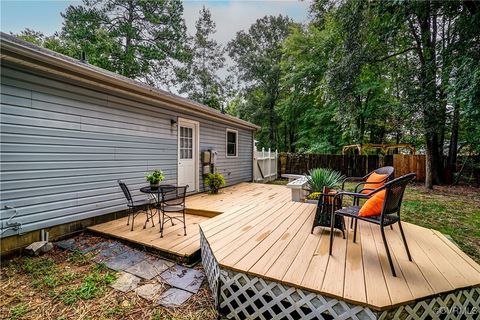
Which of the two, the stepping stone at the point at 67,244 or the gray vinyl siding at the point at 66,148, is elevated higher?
the gray vinyl siding at the point at 66,148

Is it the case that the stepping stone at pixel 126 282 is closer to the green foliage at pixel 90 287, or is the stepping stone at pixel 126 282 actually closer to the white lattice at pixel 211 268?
the green foliage at pixel 90 287

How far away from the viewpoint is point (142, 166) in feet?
15.5

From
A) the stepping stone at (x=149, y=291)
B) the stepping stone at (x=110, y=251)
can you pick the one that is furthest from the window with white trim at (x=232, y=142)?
the stepping stone at (x=149, y=291)

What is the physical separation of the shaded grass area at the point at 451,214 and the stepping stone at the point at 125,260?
4.57 meters

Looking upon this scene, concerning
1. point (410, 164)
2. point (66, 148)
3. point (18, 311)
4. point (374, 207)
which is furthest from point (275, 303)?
point (410, 164)

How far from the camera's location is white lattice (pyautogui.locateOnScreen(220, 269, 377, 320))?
1.55 m

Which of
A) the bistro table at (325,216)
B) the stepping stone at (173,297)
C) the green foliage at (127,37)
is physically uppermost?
the green foliage at (127,37)

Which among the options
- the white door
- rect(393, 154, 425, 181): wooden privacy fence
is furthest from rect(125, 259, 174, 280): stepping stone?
rect(393, 154, 425, 181): wooden privacy fence

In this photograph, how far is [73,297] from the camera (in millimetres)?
2084

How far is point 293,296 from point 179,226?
2579 mm

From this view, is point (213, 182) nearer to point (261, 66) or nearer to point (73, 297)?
point (73, 297)

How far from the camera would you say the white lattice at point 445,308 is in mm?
1529

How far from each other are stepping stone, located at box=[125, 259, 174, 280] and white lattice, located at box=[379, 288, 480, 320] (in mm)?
2267

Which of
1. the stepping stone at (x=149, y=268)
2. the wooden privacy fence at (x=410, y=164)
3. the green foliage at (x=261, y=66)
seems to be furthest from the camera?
the green foliage at (x=261, y=66)
